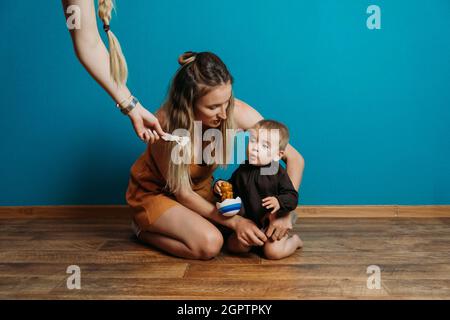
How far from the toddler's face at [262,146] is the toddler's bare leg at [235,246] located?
0.27m

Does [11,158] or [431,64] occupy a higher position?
[431,64]

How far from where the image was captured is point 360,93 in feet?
7.67

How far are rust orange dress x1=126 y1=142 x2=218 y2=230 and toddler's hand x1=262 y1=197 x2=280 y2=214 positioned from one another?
264mm

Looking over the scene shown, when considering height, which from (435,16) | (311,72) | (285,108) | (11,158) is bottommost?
(11,158)

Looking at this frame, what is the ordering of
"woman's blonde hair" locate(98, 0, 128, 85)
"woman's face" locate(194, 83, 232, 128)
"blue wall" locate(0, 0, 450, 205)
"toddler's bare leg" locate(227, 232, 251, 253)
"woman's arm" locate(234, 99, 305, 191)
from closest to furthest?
"woman's blonde hair" locate(98, 0, 128, 85)
"woman's face" locate(194, 83, 232, 128)
"toddler's bare leg" locate(227, 232, 251, 253)
"woman's arm" locate(234, 99, 305, 191)
"blue wall" locate(0, 0, 450, 205)

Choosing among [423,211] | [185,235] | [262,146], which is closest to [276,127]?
[262,146]

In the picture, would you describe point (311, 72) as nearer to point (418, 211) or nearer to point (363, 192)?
point (363, 192)

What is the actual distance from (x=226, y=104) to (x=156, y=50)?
2.29ft

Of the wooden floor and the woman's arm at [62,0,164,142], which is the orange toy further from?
the woman's arm at [62,0,164,142]

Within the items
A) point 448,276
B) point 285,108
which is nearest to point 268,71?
point 285,108

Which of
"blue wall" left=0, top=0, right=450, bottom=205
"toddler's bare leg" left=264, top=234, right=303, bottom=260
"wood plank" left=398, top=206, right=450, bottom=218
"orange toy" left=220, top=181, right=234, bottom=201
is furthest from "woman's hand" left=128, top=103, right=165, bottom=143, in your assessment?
"wood plank" left=398, top=206, right=450, bottom=218

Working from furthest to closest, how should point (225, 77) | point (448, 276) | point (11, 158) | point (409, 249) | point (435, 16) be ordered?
1. point (11, 158)
2. point (435, 16)
3. point (409, 249)
4. point (225, 77)
5. point (448, 276)

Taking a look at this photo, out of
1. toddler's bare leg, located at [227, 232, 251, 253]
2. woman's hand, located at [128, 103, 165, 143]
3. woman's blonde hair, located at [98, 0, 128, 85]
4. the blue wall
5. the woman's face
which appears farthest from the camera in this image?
the blue wall

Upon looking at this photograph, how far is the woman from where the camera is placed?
1.74 meters
